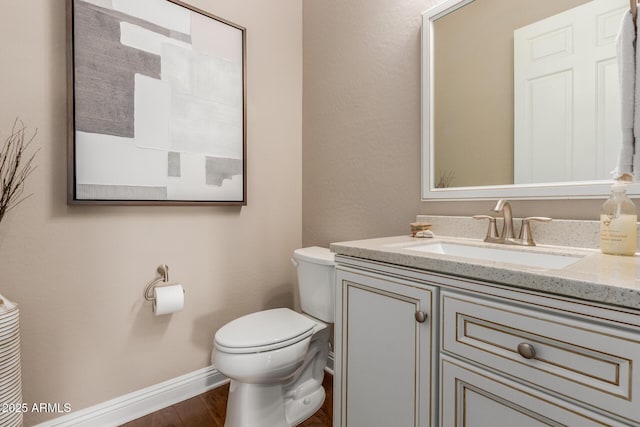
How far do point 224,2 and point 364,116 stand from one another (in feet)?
3.26

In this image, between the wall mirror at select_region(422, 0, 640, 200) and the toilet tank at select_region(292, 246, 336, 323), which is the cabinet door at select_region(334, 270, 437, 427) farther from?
the wall mirror at select_region(422, 0, 640, 200)

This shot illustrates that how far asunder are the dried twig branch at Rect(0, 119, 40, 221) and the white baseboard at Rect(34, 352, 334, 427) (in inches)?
35.9

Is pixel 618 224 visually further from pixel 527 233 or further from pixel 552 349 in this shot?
pixel 552 349


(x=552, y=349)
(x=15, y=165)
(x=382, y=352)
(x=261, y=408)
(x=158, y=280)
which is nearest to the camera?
(x=552, y=349)

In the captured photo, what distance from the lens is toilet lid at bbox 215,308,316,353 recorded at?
1261 millimetres

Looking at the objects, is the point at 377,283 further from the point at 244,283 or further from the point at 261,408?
the point at 244,283

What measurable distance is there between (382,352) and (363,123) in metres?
Result: 1.17

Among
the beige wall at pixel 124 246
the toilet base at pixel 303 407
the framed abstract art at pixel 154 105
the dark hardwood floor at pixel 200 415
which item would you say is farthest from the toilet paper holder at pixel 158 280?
the toilet base at pixel 303 407

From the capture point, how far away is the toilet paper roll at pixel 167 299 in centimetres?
145

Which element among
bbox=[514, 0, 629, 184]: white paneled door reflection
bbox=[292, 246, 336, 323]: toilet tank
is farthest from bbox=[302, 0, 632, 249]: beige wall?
bbox=[292, 246, 336, 323]: toilet tank

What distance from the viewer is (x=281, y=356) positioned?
1.30 m

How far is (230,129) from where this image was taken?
1.75m

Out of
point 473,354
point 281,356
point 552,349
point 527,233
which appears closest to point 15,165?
point 281,356

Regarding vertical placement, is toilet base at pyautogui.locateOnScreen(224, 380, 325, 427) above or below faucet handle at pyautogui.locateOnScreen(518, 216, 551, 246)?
below
